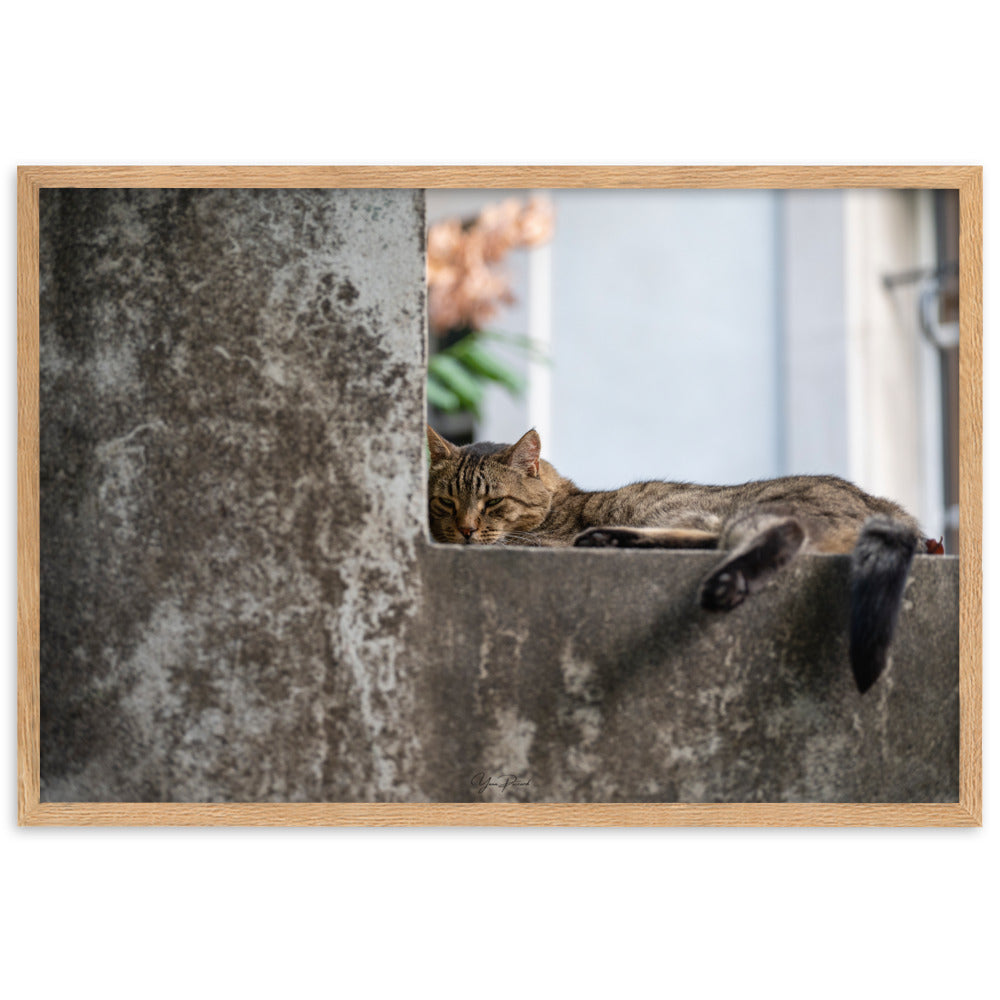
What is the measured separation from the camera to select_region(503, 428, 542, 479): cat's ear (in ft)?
8.03

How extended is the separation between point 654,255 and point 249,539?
2447mm

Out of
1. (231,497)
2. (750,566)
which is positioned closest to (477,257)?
(231,497)

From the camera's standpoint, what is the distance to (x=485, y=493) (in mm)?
2398

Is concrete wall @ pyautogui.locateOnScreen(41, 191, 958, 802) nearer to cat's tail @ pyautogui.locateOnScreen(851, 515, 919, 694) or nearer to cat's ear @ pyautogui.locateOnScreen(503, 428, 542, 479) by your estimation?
cat's tail @ pyautogui.locateOnScreen(851, 515, 919, 694)

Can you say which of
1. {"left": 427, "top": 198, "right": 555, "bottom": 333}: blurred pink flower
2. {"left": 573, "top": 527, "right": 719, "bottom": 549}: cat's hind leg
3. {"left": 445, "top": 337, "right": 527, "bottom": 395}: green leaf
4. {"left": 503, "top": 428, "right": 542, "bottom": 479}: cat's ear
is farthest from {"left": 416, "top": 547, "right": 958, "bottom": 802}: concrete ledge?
{"left": 445, "top": 337, "right": 527, "bottom": 395}: green leaf

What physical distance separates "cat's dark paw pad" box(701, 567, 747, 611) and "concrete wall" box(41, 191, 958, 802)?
0.05 meters

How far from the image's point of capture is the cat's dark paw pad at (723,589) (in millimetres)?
1762

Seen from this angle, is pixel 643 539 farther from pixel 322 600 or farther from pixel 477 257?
pixel 477 257

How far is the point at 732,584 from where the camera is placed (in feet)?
5.78

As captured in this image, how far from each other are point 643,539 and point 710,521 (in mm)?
207

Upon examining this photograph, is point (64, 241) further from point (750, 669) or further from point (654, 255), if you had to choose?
point (654, 255)

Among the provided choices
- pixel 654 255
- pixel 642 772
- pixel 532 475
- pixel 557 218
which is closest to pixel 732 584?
pixel 642 772

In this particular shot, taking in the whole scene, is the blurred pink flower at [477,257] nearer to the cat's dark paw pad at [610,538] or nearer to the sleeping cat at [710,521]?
the sleeping cat at [710,521]

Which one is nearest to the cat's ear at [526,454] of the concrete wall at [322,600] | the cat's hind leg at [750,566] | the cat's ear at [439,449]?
the cat's ear at [439,449]
